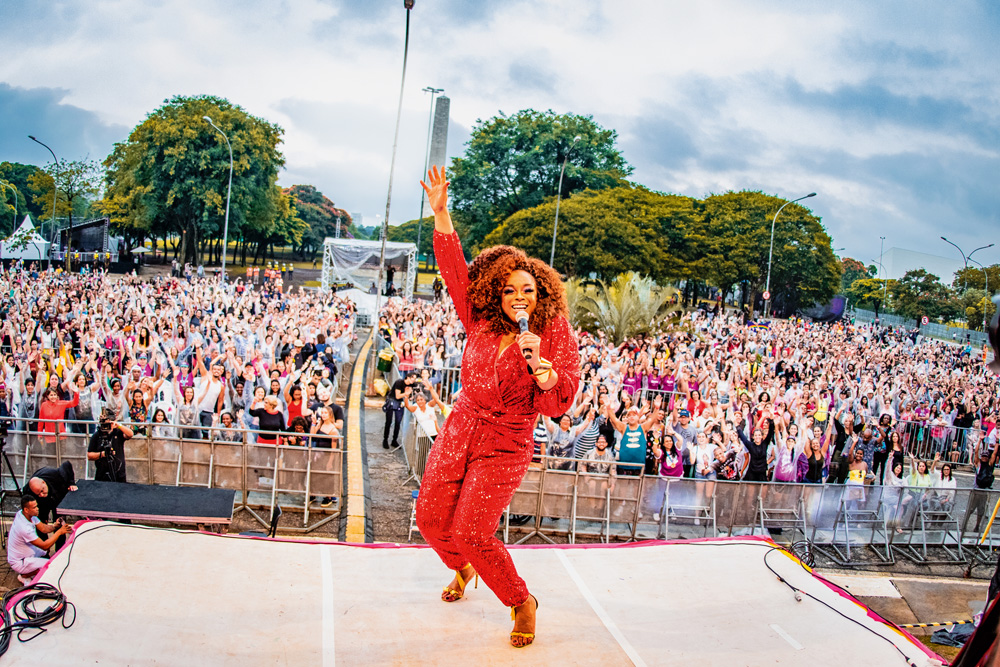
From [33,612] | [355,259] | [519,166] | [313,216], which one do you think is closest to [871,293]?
[519,166]

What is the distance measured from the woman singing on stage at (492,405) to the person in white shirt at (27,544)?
3605 millimetres

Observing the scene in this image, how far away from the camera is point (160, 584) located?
414cm

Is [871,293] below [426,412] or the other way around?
the other way around

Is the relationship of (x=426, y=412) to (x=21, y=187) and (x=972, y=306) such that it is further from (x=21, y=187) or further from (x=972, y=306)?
(x=21, y=187)

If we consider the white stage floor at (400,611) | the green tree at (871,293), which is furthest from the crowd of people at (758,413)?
the green tree at (871,293)

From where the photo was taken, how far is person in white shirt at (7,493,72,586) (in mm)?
5738

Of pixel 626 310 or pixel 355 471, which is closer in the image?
pixel 355 471

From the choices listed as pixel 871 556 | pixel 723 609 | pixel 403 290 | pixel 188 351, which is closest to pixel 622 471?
pixel 871 556

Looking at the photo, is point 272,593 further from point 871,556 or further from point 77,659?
point 871,556

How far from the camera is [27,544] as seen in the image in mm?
5758

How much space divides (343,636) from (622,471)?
5.16 m

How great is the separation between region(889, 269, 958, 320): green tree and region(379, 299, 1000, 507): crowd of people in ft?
153

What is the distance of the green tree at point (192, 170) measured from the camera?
4397 centimetres

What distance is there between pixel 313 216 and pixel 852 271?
3595 inches
